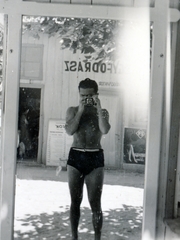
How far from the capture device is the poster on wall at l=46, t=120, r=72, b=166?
9.75 feet

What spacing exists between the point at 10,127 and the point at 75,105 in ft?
1.73

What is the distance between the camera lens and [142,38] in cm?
294

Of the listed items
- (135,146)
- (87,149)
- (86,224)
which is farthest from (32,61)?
(86,224)

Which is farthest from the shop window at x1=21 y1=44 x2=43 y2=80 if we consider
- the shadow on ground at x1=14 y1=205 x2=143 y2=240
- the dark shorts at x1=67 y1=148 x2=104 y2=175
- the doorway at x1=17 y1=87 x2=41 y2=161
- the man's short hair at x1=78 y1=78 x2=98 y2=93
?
the shadow on ground at x1=14 y1=205 x2=143 y2=240

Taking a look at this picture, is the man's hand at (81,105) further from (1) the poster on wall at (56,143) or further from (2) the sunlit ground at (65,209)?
(2) the sunlit ground at (65,209)

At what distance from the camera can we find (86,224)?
3043mm

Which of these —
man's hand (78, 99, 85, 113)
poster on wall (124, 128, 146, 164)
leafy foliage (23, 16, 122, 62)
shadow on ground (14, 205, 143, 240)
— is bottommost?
shadow on ground (14, 205, 143, 240)

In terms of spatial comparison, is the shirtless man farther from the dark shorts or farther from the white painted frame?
the white painted frame

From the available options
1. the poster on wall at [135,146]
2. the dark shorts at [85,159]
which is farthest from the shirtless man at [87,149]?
the poster on wall at [135,146]

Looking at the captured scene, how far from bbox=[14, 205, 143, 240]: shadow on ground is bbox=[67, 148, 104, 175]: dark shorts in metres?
0.34

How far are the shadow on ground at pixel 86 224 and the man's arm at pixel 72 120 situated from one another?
611 mm

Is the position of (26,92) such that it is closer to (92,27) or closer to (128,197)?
(92,27)

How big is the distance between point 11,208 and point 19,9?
153 centimetres

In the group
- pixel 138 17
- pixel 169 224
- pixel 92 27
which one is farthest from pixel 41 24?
pixel 169 224
